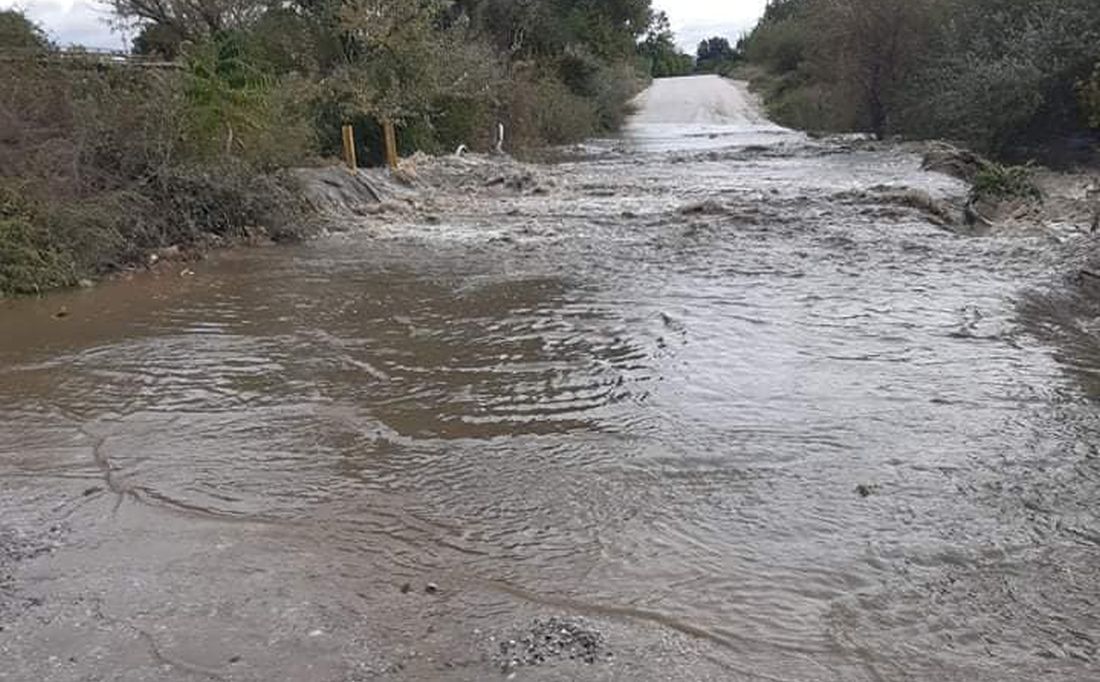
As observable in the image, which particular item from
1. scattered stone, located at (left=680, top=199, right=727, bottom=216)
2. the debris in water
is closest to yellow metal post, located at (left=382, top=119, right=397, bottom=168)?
scattered stone, located at (left=680, top=199, right=727, bottom=216)

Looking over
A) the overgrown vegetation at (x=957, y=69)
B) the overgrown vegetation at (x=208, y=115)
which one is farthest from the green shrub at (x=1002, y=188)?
the overgrown vegetation at (x=208, y=115)

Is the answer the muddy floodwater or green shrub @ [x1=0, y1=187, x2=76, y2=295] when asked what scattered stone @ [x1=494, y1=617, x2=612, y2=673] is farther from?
green shrub @ [x1=0, y1=187, x2=76, y2=295]

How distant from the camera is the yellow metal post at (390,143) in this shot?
20547mm

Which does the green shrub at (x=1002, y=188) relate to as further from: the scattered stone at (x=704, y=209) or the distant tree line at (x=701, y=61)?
the distant tree line at (x=701, y=61)

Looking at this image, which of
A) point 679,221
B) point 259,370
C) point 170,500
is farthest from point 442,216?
point 170,500

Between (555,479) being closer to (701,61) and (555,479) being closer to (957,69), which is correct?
(957,69)

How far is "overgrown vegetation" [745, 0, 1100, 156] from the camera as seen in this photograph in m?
21.3

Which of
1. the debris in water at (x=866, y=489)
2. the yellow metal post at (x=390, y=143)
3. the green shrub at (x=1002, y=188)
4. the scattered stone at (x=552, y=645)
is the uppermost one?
the yellow metal post at (x=390, y=143)

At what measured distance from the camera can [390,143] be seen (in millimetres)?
20766

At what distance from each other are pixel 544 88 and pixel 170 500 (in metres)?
30.1

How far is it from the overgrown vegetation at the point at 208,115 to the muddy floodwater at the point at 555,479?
1.28 metres

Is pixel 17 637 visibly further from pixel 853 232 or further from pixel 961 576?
pixel 853 232

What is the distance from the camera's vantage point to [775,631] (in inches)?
150

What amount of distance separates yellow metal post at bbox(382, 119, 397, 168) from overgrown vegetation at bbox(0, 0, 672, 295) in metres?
0.20
